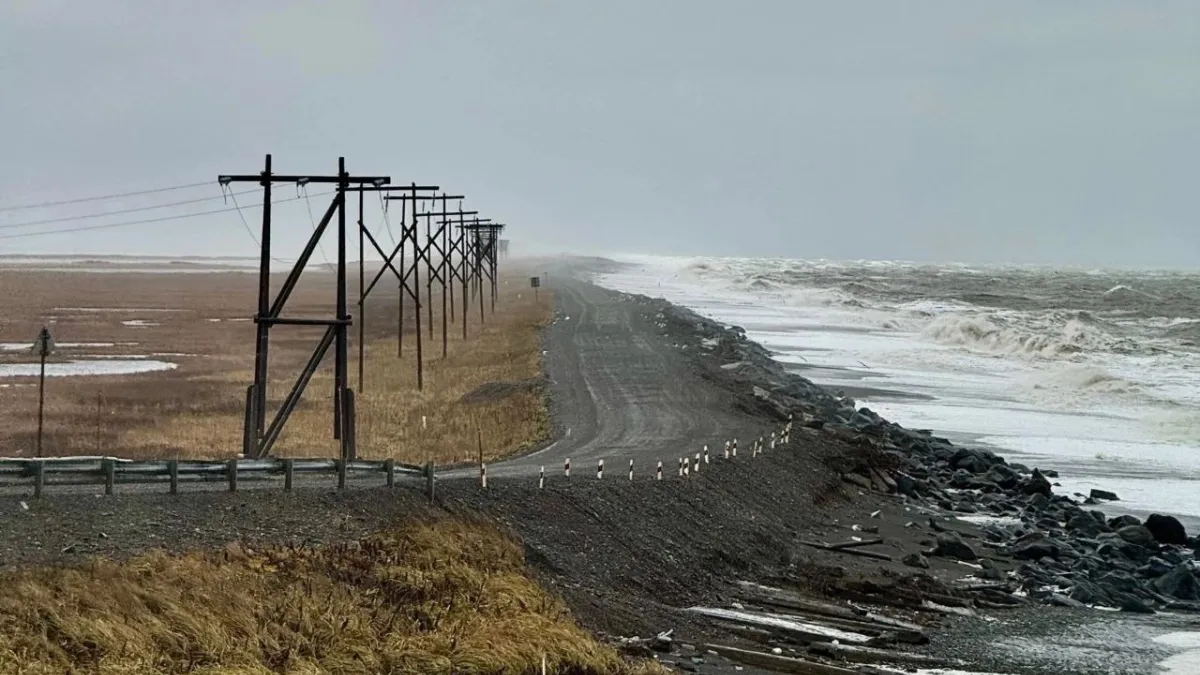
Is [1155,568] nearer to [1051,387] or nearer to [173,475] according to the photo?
[173,475]

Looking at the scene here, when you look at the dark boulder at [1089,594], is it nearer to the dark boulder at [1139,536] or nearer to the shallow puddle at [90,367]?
the dark boulder at [1139,536]

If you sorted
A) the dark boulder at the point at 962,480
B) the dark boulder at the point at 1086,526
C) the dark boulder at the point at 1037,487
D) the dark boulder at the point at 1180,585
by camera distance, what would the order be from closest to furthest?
the dark boulder at the point at 1180,585
the dark boulder at the point at 1086,526
the dark boulder at the point at 1037,487
the dark boulder at the point at 962,480

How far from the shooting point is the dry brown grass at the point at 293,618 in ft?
44.9

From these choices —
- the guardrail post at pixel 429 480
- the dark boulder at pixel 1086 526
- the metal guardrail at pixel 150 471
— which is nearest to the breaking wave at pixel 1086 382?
the dark boulder at pixel 1086 526

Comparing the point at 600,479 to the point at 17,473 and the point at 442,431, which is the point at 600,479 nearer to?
the point at 17,473

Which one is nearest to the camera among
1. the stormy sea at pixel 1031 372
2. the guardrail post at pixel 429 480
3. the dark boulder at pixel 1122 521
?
the guardrail post at pixel 429 480

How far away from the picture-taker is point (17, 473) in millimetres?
18656

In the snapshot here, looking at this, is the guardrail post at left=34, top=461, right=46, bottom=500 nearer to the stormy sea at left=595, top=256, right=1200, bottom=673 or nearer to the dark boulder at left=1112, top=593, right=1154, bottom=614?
the stormy sea at left=595, top=256, right=1200, bottom=673

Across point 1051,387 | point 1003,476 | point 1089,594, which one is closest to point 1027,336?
point 1051,387

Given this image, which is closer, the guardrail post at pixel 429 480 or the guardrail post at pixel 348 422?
the guardrail post at pixel 429 480

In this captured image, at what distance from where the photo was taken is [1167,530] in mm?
28938

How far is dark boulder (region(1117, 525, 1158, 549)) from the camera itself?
28.2 m

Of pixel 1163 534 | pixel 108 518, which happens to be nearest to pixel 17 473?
pixel 108 518

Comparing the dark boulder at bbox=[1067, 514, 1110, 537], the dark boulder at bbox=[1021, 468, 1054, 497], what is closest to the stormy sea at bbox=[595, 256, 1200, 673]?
the dark boulder at bbox=[1021, 468, 1054, 497]
